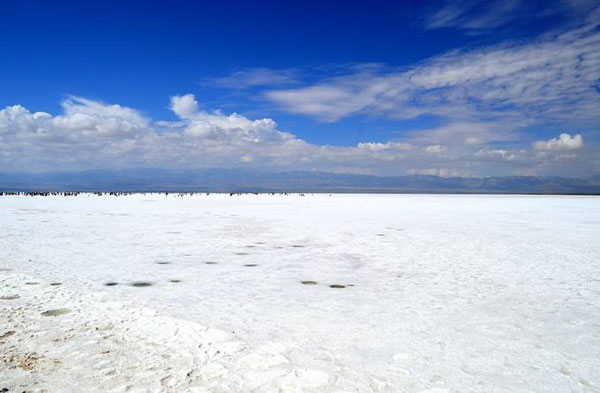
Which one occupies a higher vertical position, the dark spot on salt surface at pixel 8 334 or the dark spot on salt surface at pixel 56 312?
the dark spot on salt surface at pixel 8 334

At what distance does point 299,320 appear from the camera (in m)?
6.93

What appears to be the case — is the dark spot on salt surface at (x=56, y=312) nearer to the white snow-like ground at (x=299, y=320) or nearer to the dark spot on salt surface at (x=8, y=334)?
the white snow-like ground at (x=299, y=320)

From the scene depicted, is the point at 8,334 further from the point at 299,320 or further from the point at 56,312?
the point at 299,320

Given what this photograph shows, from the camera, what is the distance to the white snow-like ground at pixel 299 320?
4.86m

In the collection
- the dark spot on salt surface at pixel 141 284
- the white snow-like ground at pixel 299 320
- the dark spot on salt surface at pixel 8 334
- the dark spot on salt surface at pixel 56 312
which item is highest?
the dark spot on salt surface at pixel 8 334

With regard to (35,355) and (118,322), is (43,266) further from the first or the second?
(35,355)

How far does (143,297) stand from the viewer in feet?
26.8

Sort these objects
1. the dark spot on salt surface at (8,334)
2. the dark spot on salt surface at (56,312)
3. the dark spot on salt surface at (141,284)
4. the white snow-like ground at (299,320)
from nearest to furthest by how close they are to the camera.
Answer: the white snow-like ground at (299,320) < the dark spot on salt surface at (8,334) < the dark spot on salt surface at (56,312) < the dark spot on salt surface at (141,284)

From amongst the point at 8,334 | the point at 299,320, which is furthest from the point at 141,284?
the point at 299,320

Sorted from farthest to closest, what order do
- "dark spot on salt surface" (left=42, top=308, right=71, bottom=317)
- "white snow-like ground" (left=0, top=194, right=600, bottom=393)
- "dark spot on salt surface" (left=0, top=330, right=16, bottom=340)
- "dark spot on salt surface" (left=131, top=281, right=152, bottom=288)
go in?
1. "dark spot on salt surface" (left=131, top=281, right=152, bottom=288)
2. "dark spot on salt surface" (left=42, top=308, right=71, bottom=317)
3. "dark spot on salt surface" (left=0, top=330, right=16, bottom=340)
4. "white snow-like ground" (left=0, top=194, right=600, bottom=393)

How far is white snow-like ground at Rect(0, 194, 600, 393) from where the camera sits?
4.86 metres

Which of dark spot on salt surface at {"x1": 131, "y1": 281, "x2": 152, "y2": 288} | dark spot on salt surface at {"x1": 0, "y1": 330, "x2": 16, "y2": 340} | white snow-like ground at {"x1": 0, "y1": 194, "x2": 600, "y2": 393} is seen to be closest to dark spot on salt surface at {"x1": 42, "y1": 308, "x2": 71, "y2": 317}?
white snow-like ground at {"x1": 0, "y1": 194, "x2": 600, "y2": 393}

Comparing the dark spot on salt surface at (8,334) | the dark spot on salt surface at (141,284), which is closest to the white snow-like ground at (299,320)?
the dark spot on salt surface at (8,334)

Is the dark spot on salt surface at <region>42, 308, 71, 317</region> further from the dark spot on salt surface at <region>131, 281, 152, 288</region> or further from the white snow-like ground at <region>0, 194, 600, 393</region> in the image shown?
the dark spot on salt surface at <region>131, 281, 152, 288</region>
